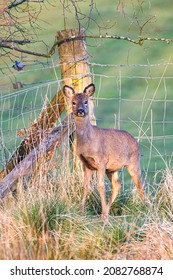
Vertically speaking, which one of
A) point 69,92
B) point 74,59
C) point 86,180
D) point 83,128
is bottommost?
point 86,180

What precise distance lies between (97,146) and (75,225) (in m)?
1.52

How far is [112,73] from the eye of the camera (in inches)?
968

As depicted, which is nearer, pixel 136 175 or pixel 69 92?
pixel 69 92

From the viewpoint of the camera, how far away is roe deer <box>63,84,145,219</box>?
1086 cm

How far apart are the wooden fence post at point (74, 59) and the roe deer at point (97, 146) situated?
504 mm

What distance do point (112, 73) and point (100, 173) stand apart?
13.8 metres

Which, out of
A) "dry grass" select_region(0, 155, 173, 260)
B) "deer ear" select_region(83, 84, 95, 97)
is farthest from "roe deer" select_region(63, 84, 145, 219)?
"dry grass" select_region(0, 155, 173, 260)

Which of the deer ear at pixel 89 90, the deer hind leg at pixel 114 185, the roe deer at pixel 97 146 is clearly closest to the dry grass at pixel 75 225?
the deer hind leg at pixel 114 185

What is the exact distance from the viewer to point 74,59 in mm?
11703

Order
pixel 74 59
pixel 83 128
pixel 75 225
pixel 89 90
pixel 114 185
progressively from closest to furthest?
pixel 75 225
pixel 83 128
pixel 89 90
pixel 114 185
pixel 74 59

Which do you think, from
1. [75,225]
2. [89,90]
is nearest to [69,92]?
[89,90]

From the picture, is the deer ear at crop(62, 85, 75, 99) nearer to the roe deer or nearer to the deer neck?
the roe deer

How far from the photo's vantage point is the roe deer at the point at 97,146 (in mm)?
10859

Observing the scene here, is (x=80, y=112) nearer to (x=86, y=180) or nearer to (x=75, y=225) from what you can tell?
(x=86, y=180)
